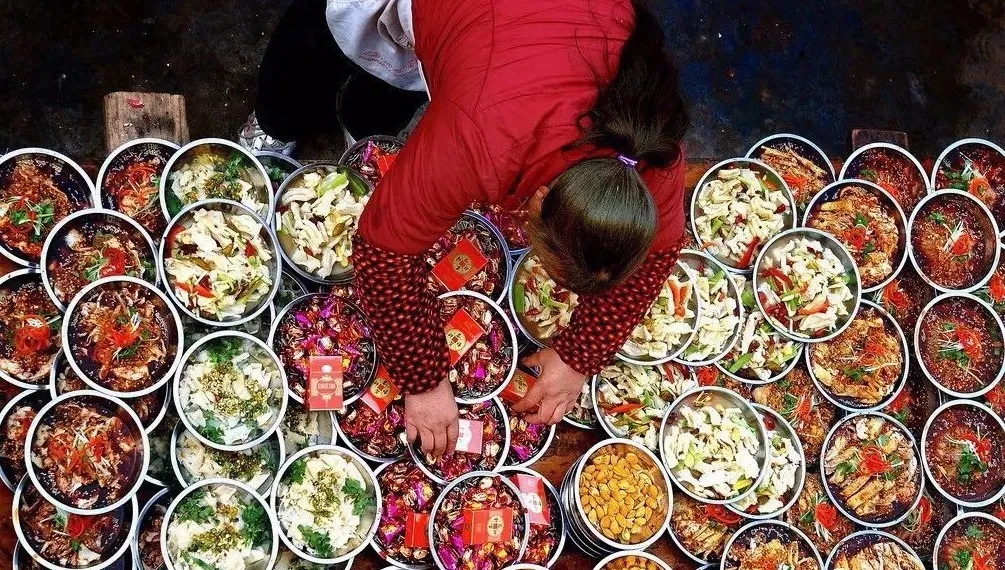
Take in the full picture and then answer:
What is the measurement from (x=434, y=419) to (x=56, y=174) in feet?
4.87

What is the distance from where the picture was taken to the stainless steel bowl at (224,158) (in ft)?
7.67

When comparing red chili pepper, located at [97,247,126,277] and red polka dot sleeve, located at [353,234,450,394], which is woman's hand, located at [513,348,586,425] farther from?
red chili pepper, located at [97,247,126,277]

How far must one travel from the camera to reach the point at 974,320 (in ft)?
9.98

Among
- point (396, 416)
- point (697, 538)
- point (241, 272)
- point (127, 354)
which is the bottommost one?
point (697, 538)

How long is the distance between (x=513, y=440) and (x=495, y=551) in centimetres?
37

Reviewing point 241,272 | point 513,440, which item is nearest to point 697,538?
point 513,440

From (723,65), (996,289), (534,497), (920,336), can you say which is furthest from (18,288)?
(996,289)

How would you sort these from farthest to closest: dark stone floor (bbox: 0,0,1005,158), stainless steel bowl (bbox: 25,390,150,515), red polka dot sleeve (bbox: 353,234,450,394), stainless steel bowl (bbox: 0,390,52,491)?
dark stone floor (bbox: 0,0,1005,158), stainless steel bowl (bbox: 0,390,52,491), stainless steel bowl (bbox: 25,390,150,515), red polka dot sleeve (bbox: 353,234,450,394)

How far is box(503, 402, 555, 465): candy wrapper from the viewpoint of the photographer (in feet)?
8.07

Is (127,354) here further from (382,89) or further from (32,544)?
(382,89)

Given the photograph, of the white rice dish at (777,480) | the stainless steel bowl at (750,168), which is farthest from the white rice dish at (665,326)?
the white rice dish at (777,480)

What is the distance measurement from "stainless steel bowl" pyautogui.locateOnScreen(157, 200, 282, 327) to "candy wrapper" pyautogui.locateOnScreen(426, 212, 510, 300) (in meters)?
0.53

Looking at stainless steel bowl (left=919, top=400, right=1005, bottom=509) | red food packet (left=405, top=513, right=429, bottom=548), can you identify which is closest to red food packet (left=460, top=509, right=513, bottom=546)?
red food packet (left=405, top=513, right=429, bottom=548)

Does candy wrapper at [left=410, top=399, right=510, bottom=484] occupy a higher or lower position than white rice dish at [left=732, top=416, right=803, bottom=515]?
higher
